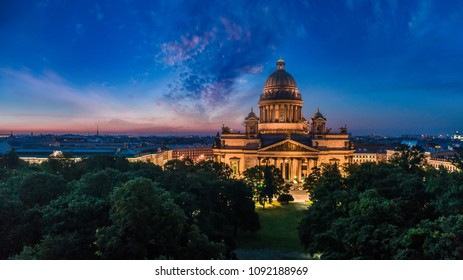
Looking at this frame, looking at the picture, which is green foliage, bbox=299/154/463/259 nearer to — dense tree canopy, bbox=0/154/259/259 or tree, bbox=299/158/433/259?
tree, bbox=299/158/433/259

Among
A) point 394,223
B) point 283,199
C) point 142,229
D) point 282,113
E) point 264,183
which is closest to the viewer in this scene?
point 142,229

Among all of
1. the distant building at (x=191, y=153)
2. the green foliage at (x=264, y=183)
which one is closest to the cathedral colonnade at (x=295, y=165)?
the green foliage at (x=264, y=183)

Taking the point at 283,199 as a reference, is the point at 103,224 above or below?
above

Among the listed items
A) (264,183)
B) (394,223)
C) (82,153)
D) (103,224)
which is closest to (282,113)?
(264,183)

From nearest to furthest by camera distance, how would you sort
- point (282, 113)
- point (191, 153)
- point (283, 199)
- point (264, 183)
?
point (264, 183)
point (283, 199)
point (282, 113)
point (191, 153)

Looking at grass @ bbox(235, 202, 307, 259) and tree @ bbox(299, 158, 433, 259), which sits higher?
tree @ bbox(299, 158, 433, 259)

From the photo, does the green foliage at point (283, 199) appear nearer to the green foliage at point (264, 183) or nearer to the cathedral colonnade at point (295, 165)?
the green foliage at point (264, 183)

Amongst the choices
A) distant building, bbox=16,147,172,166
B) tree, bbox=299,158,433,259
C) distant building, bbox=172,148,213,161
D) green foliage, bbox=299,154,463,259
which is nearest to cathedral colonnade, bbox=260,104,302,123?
distant building, bbox=16,147,172,166

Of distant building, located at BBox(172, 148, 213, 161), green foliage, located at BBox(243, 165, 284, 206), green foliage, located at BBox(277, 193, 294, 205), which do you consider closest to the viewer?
green foliage, located at BBox(243, 165, 284, 206)

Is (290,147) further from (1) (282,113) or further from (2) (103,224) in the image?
(2) (103,224)
